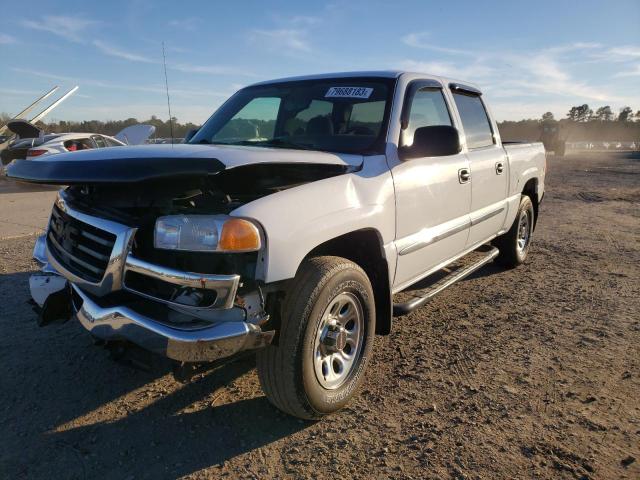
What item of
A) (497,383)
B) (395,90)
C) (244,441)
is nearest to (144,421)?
(244,441)

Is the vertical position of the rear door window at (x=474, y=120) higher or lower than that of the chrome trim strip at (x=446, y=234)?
higher

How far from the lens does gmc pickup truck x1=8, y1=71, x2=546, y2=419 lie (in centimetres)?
217

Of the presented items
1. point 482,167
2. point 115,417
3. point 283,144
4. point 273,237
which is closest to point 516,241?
point 482,167

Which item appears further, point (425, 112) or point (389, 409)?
point (425, 112)

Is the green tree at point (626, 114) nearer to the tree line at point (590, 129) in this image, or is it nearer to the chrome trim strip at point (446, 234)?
the tree line at point (590, 129)

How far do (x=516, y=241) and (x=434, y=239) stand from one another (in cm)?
248

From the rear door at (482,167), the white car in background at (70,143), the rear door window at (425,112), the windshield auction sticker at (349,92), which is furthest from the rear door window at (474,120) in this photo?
the white car in background at (70,143)

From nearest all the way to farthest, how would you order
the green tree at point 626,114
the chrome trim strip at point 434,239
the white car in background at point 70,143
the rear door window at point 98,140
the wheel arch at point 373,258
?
the wheel arch at point 373,258 < the chrome trim strip at point 434,239 < the white car in background at point 70,143 < the rear door window at point 98,140 < the green tree at point 626,114

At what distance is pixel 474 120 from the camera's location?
4633 millimetres

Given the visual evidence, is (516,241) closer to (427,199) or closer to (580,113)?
(427,199)

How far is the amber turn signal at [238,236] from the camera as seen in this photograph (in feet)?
6.99

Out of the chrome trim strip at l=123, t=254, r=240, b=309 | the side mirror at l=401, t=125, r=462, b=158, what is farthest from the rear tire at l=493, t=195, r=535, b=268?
the chrome trim strip at l=123, t=254, r=240, b=309

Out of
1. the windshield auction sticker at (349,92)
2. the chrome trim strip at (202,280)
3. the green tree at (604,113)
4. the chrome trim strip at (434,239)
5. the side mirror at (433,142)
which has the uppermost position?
the green tree at (604,113)

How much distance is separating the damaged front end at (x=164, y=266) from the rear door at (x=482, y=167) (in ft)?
7.03
